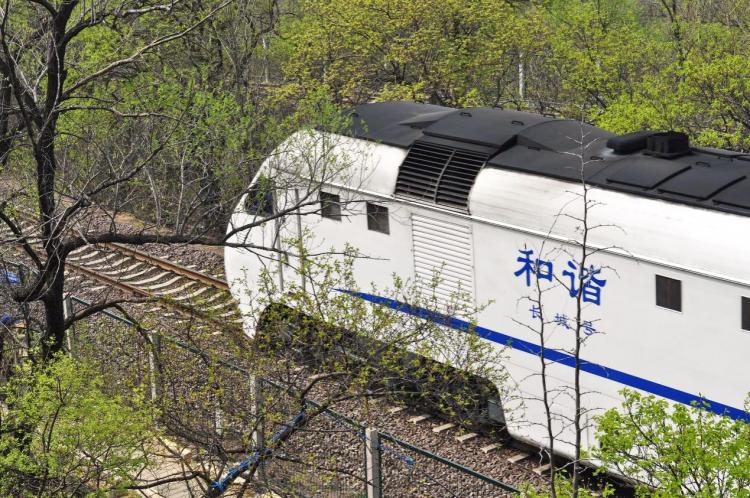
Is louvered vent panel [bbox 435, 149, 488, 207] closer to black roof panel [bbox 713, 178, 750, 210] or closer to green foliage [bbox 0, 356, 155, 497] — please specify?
black roof panel [bbox 713, 178, 750, 210]

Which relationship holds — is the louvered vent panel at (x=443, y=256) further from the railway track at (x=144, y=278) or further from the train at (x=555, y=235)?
the railway track at (x=144, y=278)

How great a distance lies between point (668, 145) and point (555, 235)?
152cm

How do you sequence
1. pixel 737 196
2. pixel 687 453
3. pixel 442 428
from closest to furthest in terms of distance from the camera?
1. pixel 687 453
2. pixel 737 196
3. pixel 442 428

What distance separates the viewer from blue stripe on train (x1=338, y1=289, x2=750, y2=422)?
10.5m

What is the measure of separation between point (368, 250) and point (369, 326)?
0.91m

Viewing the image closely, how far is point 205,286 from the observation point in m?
19.2

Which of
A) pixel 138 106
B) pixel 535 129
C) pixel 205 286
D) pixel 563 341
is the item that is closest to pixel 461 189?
pixel 535 129

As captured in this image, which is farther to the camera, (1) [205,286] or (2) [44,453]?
(1) [205,286]

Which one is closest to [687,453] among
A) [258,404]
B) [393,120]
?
[258,404]

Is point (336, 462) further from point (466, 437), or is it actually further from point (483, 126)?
point (483, 126)

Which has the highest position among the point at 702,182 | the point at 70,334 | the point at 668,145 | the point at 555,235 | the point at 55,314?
the point at 668,145

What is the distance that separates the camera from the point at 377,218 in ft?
45.9

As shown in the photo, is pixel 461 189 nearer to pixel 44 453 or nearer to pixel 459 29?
pixel 44 453

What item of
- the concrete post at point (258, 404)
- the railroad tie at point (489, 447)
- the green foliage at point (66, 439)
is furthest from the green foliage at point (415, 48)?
the green foliage at point (66, 439)
